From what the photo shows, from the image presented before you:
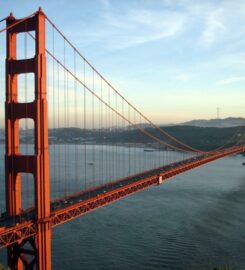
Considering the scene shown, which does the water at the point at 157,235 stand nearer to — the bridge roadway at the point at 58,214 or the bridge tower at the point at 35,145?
the bridge roadway at the point at 58,214

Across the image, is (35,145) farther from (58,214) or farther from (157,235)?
(157,235)

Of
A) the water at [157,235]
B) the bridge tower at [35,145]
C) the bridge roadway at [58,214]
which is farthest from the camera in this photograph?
the water at [157,235]

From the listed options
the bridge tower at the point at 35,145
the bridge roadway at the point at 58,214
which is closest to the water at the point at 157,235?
the bridge roadway at the point at 58,214

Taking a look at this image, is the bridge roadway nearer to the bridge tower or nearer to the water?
the bridge tower

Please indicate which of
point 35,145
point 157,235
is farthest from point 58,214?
point 157,235

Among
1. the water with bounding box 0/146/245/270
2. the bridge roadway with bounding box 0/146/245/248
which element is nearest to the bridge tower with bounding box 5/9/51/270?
the bridge roadway with bounding box 0/146/245/248

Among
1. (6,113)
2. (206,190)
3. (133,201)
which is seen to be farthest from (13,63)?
(206,190)
